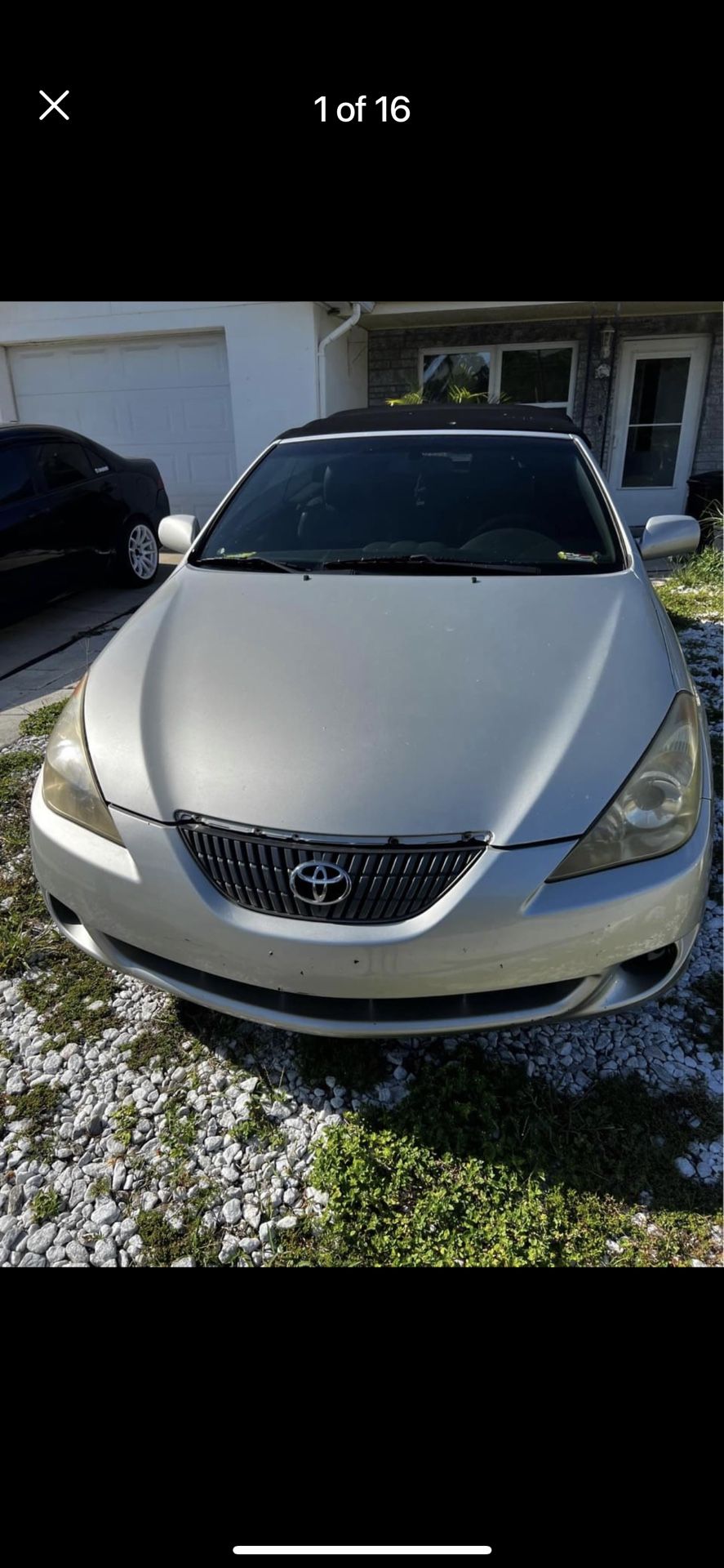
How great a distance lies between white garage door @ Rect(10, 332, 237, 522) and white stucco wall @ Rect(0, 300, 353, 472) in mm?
222

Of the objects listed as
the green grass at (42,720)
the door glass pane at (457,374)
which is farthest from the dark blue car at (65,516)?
the door glass pane at (457,374)

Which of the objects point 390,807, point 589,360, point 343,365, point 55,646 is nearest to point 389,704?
point 390,807

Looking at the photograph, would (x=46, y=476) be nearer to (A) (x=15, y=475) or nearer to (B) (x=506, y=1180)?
(A) (x=15, y=475)

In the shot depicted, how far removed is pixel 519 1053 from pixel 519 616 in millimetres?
1165

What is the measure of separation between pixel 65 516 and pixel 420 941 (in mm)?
5224

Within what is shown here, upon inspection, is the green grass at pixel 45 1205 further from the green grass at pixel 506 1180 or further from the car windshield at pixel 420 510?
the car windshield at pixel 420 510

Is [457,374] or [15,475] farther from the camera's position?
[457,374]

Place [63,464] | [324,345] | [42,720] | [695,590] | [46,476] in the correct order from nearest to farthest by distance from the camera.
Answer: [42,720] → [46,476] → [63,464] → [695,590] → [324,345]

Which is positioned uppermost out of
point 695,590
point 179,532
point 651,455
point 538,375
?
point 538,375

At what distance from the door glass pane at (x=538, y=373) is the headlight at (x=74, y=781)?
9493 mm

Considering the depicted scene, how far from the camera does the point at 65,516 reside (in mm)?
5770

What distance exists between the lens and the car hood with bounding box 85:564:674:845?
5.47 ft

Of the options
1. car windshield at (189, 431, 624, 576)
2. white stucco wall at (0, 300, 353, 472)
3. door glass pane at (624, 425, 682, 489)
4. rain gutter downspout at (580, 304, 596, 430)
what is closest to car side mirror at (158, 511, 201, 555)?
car windshield at (189, 431, 624, 576)
